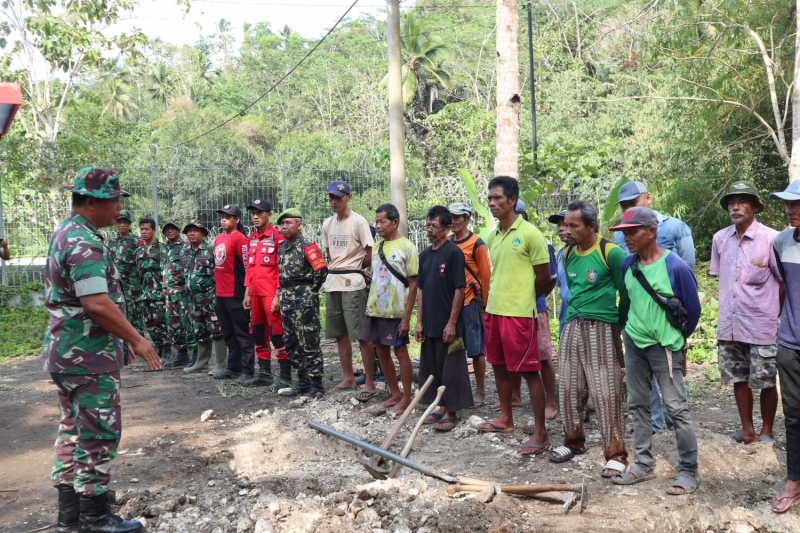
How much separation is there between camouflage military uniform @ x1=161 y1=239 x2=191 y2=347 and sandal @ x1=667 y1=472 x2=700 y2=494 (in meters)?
6.56

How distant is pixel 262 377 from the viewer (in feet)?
27.3

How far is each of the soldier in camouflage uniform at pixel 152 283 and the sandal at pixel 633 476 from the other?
6894 millimetres

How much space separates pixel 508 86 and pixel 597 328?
4.65 m

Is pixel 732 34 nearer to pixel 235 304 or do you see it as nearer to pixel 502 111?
pixel 502 111

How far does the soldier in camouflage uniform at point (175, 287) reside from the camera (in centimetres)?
917

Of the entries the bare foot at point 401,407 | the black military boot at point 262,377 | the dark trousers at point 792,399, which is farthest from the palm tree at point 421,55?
the dark trousers at point 792,399

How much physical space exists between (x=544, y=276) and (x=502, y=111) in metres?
3.98

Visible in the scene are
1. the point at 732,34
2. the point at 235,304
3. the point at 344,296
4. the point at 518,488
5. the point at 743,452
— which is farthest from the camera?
the point at 732,34

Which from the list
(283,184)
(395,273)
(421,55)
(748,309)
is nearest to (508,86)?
(395,273)

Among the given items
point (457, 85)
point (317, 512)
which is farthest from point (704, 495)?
point (457, 85)

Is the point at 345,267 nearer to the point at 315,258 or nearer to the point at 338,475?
the point at 315,258

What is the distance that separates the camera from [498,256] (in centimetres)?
551

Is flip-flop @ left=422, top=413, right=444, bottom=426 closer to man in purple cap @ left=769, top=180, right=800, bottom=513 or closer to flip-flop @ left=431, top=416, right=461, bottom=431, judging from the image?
Result: flip-flop @ left=431, top=416, right=461, bottom=431

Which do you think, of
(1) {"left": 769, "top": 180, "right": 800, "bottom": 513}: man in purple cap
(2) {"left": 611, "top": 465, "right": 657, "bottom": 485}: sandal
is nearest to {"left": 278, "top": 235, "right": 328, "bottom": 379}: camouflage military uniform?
(2) {"left": 611, "top": 465, "right": 657, "bottom": 485}: sandal
